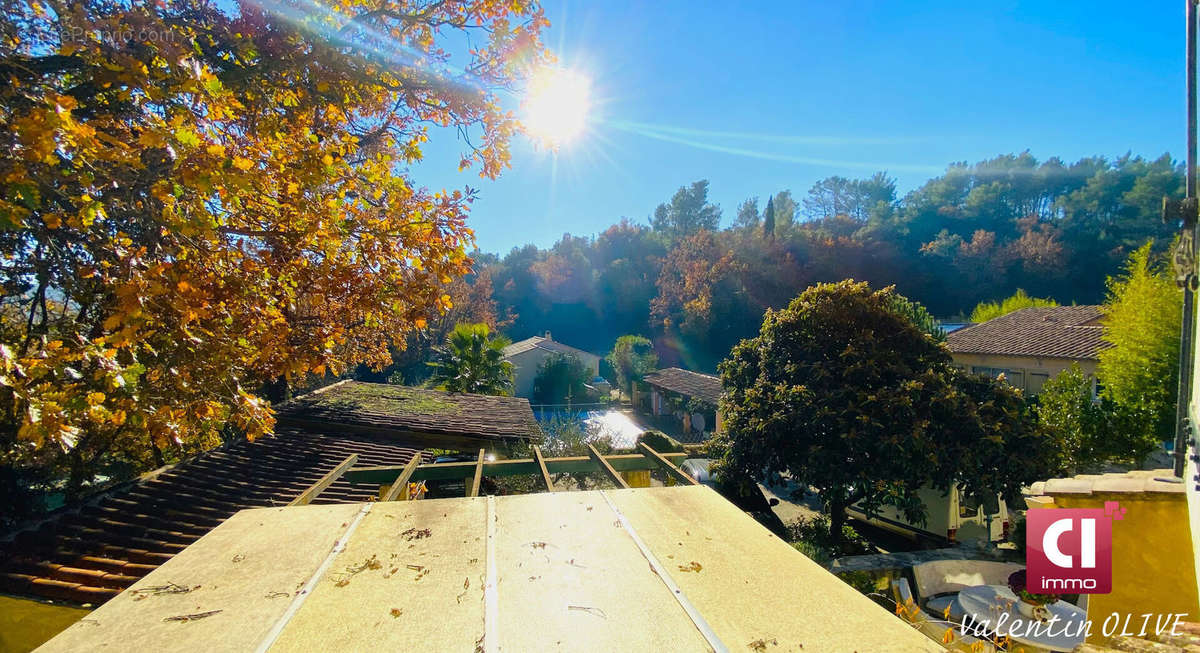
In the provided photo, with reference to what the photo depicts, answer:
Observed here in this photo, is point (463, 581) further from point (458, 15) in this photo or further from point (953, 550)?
point (953, 550)

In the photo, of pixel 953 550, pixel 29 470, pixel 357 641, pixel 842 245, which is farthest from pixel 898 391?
pixel 842 245

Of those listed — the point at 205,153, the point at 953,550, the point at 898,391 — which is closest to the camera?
the point at 205,153

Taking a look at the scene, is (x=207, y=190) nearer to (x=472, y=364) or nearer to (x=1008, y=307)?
(x=472, y=364)

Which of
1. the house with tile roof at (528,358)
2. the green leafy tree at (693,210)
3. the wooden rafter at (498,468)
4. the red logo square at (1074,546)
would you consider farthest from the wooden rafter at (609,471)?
the green leafy tree at (693,210)

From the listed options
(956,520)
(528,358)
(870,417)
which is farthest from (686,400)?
(870,417)

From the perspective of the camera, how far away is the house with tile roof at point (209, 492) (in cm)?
416

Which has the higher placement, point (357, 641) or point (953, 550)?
point (357, 641)

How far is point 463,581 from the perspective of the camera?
6.39ft

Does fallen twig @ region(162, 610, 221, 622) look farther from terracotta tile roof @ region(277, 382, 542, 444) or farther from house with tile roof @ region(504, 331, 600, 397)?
house with tile roof @ region(504, 331, 600, 397)

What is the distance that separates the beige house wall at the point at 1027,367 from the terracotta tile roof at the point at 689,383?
33.0ft

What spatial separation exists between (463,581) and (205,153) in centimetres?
269

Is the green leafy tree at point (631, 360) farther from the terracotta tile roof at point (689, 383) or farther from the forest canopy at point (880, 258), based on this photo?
the forest canopy at point (880, 258)

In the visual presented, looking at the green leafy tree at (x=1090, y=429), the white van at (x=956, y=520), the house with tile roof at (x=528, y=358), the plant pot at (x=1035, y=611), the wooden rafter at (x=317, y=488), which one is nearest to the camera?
the wooden rafter at (x=317, y=488)

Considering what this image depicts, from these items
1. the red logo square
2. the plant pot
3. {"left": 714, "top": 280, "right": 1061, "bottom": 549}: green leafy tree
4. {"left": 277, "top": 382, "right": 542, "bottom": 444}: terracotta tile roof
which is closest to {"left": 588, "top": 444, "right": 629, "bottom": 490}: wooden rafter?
the red logo square
